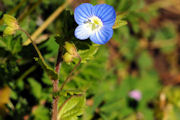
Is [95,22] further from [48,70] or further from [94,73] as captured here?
[94,73]

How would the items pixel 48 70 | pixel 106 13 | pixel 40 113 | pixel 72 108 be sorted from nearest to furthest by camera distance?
pixel 48 70 → pixel 106 13 → pixel 72 108 → pixel 40 113

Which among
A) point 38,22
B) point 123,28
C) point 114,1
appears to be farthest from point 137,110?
point 38,22

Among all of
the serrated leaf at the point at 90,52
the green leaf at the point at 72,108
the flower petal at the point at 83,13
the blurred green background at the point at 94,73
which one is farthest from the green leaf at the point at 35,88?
the flower petal at the point at 83,13

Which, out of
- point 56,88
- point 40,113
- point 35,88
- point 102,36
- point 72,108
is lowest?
point 40,113

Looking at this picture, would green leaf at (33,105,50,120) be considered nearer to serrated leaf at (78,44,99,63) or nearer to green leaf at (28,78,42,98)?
green leaf at (28,78,42,98)

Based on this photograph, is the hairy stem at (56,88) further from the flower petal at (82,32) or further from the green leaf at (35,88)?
the green leaf at (35,88)

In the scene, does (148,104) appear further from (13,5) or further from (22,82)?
(13,5)

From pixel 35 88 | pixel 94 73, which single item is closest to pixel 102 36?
pixel 94 73
